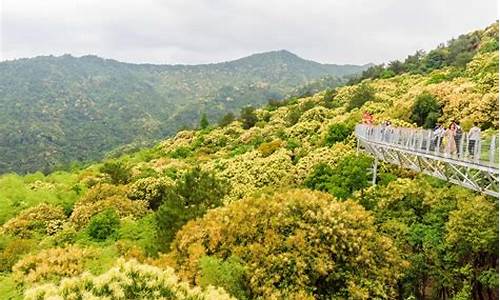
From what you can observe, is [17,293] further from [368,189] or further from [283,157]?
[283,157]

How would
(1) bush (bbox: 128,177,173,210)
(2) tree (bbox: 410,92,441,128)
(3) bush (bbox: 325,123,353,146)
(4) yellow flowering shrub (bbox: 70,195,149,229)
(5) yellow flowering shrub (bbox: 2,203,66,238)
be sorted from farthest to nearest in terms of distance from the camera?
(3) bush (bbox: 325,123,353,146), (1) bush (bbox: 128,177,173,210), (2) tree (bbox: 410,92,441,128), (5) yellow flowering shrub (bbox: 2,203,66,238), (4) yellow flowering shrub (bbox: 70,195,149,229)

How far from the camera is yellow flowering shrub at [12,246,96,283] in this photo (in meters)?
19.9

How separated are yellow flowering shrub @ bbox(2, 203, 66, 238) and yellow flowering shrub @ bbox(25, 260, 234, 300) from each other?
25520mm

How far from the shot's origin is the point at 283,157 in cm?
4056

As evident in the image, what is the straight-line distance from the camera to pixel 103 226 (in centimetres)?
3269

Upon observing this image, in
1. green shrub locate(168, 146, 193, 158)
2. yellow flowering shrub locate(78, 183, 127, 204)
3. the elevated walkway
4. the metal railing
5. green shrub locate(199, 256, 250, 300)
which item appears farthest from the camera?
green shrub locate(168, 146, 193, 158)

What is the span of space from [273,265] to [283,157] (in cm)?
2175

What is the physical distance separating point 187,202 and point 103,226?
17.2ft

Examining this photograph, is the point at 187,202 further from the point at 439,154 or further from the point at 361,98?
the point at 361,98

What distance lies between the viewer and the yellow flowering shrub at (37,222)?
124 ft

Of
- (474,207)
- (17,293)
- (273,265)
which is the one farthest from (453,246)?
Answer: (17,293)

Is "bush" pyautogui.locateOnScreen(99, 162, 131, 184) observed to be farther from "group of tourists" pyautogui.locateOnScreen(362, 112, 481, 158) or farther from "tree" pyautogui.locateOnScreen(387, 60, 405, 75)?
"tree" pyautogui.locateOnScreen(387, 60, 405, 75)

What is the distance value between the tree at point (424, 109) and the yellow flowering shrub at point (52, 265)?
85.9 feet

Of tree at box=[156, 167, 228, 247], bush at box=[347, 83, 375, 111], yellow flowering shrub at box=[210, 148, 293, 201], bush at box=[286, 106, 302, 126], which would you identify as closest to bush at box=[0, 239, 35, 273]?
tree at box=[156, 167, 228, 247]
